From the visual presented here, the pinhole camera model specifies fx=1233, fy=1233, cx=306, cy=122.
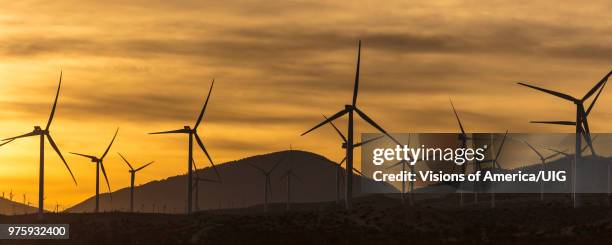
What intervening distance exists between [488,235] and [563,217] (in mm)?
39449

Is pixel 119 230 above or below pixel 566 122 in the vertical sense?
below

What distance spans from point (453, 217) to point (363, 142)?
83.0 feet

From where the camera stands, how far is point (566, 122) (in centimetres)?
18288

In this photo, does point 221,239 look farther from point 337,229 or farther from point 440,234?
point 440,234

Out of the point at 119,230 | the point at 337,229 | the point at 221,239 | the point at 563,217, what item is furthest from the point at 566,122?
the point at 119,230

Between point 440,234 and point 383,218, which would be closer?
point 440,234

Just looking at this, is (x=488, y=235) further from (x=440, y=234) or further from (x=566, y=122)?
(x=566, y=122)

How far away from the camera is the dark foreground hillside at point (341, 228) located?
159 metres

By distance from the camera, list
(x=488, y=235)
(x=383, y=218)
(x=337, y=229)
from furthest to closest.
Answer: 1. (x=383, y=218)
2. (x=337, y=229)
3. (x=488, y=235)

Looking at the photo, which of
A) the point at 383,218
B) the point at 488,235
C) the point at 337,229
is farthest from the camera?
the point at 383,218

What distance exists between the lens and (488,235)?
160875 millimetres

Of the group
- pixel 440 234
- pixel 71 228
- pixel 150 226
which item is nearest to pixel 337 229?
pixel 440 234

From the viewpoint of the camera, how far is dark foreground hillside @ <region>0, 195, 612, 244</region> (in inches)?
6270

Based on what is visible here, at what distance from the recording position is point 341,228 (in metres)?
175
